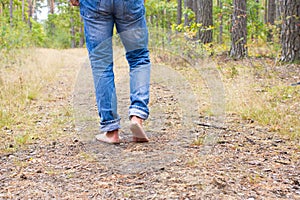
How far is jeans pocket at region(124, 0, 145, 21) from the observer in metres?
2.84

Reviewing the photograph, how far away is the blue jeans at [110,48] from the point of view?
2.85 m

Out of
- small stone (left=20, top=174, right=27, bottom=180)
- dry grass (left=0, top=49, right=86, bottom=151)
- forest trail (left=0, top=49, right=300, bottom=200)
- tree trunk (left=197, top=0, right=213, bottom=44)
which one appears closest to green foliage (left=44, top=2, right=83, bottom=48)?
tree trunk (left=197, top=0, right=213, bottom=44)

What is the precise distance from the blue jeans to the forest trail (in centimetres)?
29

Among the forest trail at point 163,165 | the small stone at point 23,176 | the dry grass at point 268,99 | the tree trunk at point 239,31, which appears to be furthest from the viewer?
the tree trunk at point 239,31

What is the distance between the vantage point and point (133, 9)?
2859 millimetres

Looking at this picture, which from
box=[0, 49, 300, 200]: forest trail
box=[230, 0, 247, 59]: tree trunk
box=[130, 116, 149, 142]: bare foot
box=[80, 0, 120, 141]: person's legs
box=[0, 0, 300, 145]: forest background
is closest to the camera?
box=[0, 49, 300, 200]: forest trail

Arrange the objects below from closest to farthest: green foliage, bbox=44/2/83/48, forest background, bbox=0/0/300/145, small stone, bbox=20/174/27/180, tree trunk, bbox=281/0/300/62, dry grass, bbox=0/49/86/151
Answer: small stone, bbox=20/174/27/180, dry grass, bbox=0/49/86/151, forest background, bbox=0/0/300/145, tree trunk, bbox=281/0/300/62, green foliage, bbox=44/2/83/48

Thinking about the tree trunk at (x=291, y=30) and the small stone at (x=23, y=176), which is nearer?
the small stone at (x=23, y=176)

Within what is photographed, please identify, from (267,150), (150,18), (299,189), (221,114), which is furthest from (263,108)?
(150,18)

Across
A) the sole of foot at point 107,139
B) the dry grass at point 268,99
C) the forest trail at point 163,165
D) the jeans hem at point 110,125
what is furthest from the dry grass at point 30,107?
the dry grass at point 268,99

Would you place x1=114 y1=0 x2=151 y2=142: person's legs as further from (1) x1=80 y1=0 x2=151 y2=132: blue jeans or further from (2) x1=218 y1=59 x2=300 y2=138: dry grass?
(2) x1=218 y1=59 x2=300 y2=138: dry grass

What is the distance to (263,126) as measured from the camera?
353cm

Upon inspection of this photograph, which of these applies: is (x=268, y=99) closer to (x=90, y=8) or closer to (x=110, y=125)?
(x=110, y=125)

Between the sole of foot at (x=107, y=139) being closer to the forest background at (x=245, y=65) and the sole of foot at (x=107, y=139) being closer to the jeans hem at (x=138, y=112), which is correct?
the jeans hem at (x=138, y=112)
